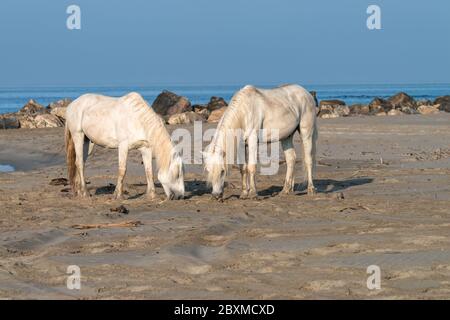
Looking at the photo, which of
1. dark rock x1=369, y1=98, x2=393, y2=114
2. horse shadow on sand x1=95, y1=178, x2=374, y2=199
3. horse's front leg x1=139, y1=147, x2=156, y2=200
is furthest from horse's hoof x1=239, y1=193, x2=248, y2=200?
dark rock x1=369, y1=98, x2=393, y2=114

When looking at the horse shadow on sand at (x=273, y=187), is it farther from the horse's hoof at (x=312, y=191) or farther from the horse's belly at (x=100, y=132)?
the horse's belly at (x=100, y=132)

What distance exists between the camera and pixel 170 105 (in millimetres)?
44906

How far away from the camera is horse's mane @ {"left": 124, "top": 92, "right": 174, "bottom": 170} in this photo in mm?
14499

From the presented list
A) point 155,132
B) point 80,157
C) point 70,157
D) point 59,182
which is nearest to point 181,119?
point 59,182

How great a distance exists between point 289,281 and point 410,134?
1868cm

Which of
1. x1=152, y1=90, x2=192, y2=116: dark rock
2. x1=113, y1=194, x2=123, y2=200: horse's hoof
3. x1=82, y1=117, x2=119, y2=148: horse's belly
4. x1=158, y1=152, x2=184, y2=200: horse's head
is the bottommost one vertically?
x1=152, y1=90, x2=192, y2=116: dark rock

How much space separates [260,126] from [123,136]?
2393mm

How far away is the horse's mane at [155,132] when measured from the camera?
47.6ft

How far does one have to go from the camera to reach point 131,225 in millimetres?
11953

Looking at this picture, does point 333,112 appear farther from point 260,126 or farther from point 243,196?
point 243,196

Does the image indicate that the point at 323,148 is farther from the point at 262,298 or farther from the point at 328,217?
the point at 262,298

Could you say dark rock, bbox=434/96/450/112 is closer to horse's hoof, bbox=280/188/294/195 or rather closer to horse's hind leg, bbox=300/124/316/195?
horse's hind leg, bbox=300/124/316/195

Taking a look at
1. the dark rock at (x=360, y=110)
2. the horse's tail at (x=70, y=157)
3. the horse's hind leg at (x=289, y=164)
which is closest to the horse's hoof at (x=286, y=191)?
the horse's hind leg at (x=289, y=164)
